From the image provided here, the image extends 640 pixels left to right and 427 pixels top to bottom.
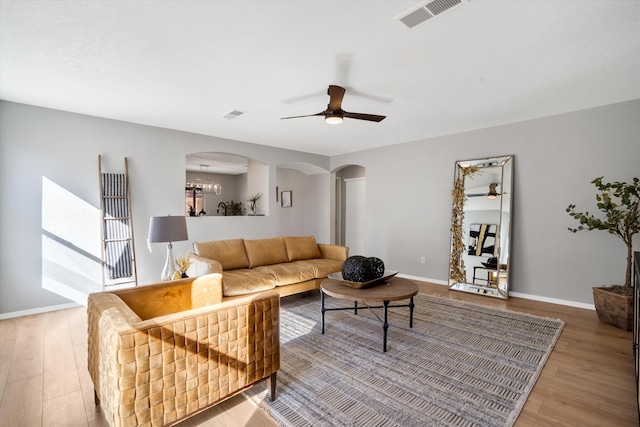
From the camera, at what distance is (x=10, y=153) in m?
3.61

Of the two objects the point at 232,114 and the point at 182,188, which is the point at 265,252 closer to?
the point at 182,188

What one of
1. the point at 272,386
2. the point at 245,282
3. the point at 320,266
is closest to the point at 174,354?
the point at 272,386

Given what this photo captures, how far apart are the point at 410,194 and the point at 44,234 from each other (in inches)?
217

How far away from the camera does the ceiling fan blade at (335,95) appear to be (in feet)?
9.23

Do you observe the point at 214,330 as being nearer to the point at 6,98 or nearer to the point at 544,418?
the point at 544,418

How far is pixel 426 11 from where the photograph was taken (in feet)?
6.39

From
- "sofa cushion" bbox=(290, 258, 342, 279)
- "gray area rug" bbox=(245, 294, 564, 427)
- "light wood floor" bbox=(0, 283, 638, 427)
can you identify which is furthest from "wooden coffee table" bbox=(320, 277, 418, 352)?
"light wood floor" bbox=(0, 283, 638, 427)

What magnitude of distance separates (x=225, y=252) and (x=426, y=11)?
332 centimetres

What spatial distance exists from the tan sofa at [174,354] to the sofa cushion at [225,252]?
5.87 ft

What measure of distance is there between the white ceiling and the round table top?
2.04 metres

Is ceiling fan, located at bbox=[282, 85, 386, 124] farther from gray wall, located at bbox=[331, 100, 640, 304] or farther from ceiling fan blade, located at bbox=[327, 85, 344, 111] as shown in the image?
gray wall, located at bbox=[331, 100, 640, 304]

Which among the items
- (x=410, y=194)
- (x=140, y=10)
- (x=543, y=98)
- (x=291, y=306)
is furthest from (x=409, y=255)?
(x=140, y=10)

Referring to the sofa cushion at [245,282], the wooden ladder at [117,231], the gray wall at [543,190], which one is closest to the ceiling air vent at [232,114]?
the wooden ladder at [117,231]

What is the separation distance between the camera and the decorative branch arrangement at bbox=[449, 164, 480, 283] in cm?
489
